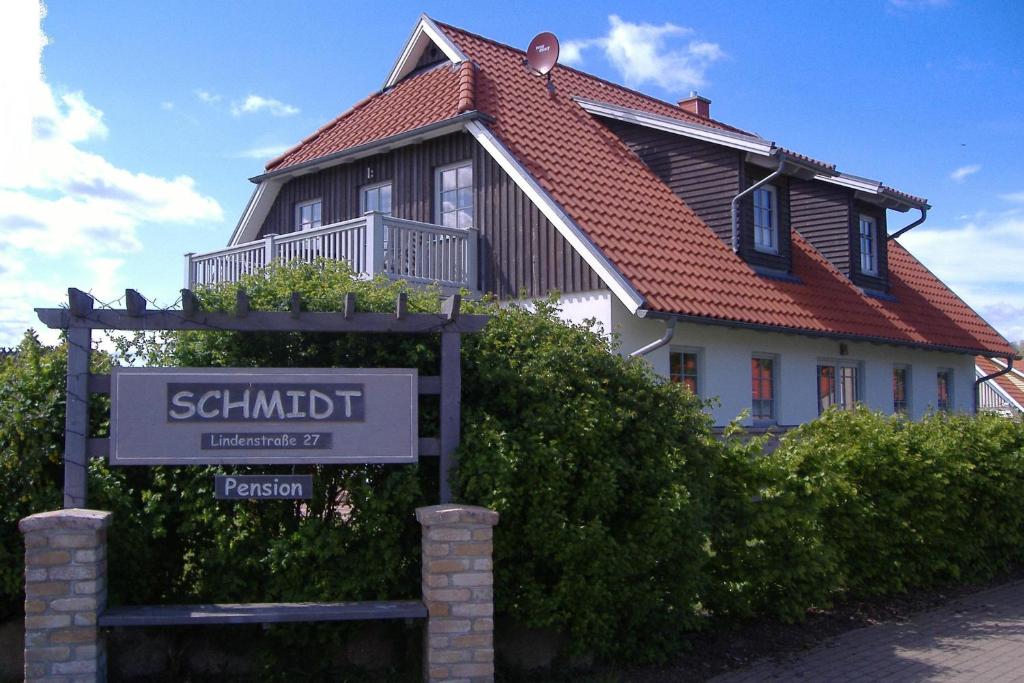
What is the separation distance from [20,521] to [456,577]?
2539mm

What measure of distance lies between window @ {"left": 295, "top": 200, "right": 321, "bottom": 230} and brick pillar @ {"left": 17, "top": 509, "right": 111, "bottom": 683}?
12035 mm

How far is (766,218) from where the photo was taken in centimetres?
1606

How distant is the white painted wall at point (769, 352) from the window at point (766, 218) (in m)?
1.66

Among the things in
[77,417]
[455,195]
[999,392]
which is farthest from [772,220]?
[999,392]

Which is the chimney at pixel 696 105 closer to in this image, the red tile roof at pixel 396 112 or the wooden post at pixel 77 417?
the red tile roof at pixel 396 112

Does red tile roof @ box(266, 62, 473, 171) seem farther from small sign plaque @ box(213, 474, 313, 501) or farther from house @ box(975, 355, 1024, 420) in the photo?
house @ box(975, 355, 1024, 420)

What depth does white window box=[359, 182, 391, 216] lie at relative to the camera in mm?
16344

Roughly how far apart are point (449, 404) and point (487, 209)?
8.28m

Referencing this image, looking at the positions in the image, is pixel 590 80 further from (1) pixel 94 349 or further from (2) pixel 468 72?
(1) pixel 94 349

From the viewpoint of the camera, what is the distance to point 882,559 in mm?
8938

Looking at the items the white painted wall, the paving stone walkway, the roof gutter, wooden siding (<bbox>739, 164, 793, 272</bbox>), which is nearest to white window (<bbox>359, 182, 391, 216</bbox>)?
the roof gutter

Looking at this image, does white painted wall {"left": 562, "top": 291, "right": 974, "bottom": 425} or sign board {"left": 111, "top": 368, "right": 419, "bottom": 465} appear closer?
sign board {"left": 111, "top": 368, "right": 419, "bottom": 465}

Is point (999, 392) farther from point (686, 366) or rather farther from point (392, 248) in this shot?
point (392, 248)

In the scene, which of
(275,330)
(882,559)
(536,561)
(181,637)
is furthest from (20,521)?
(882,559)
